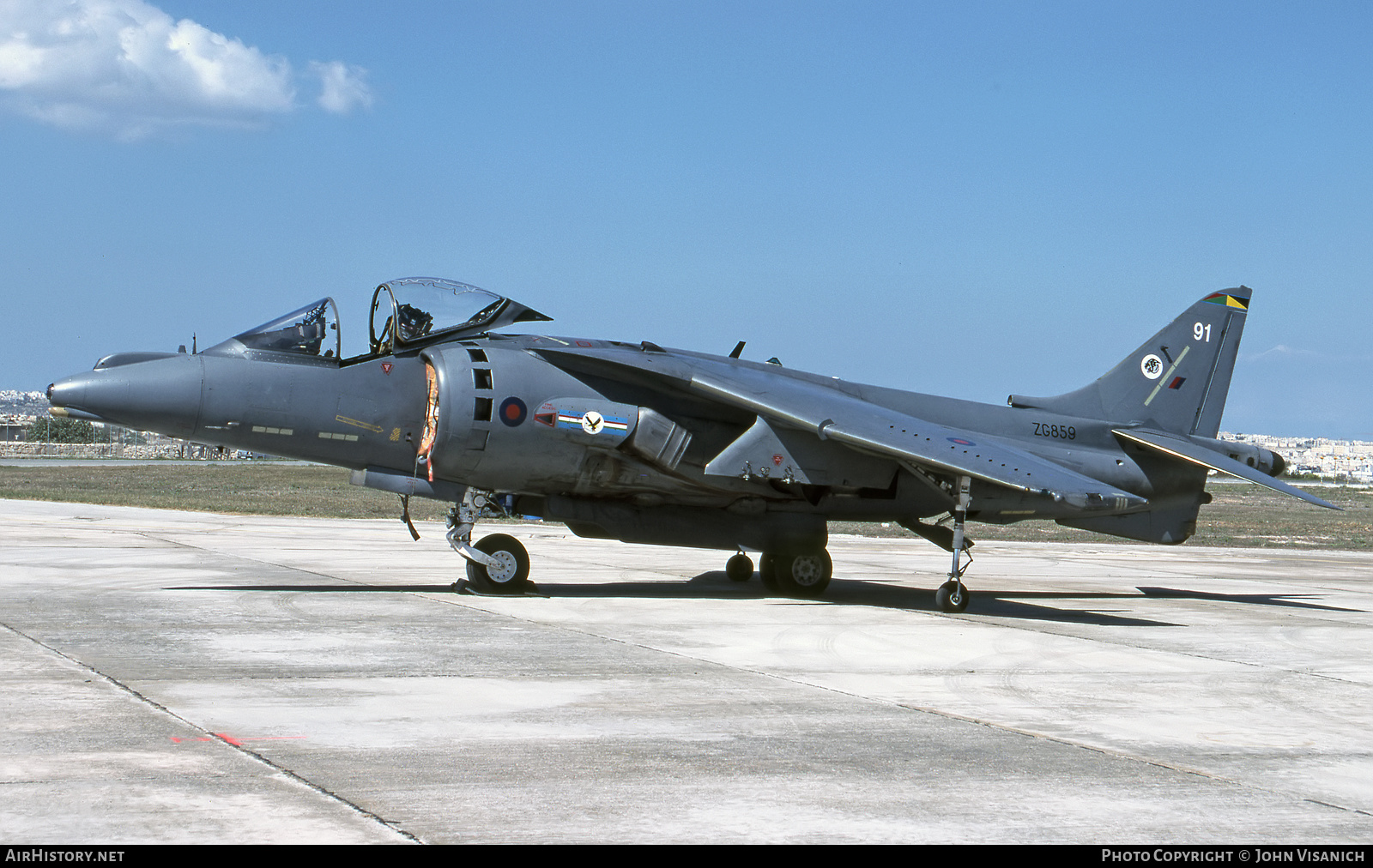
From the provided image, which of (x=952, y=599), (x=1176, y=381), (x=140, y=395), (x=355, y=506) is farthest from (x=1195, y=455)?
(x=355, y=506)

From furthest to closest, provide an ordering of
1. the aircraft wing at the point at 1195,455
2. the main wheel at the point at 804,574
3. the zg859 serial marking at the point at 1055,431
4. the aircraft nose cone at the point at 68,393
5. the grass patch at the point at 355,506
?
the grass patch at the point at 355,506 < the zg859 serial marking at the point at 1055,431 < the aircraft wing at the point at 1195,455 < the main wheel at the point at 804,574 < the aircraft nose cone at the point at 68,393

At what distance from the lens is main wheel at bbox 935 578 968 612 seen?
14.5m

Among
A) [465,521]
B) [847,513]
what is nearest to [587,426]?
[465,521]

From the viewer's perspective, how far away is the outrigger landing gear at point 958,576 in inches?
570

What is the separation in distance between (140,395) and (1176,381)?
45.1 ft

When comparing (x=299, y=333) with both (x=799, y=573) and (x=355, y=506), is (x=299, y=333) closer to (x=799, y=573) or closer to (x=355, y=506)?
(x=799, y=573)

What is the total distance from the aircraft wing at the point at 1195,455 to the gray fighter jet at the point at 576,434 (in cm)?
12

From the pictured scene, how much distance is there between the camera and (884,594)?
16.9 m

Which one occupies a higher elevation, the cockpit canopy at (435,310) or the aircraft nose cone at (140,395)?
the cockpit canopy at (435,310)

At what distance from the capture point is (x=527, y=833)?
201 inches

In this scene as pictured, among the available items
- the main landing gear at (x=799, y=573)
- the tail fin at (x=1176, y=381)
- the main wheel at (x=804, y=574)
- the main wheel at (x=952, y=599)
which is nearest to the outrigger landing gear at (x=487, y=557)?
the main landing gear at (x=799, y=573)

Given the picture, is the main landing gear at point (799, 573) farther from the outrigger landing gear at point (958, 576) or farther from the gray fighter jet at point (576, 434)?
the outrigger landing gear at point (958, 576)

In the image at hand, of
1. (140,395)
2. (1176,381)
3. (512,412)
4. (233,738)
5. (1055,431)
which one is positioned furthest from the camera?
(1176,381)

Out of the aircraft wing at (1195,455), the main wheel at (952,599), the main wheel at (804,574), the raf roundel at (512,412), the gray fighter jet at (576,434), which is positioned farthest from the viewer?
the aircraft wing at (1195,455)
